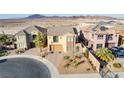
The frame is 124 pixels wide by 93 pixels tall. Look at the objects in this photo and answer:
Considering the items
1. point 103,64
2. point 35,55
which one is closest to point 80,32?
point 103,64

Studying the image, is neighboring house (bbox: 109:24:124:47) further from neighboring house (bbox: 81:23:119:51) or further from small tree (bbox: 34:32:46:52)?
small tree (bbox: 34:32:46:52)

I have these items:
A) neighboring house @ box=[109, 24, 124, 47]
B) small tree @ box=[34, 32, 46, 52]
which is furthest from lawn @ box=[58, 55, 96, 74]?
neighboring house @ box=[109, 24, 124, 47]

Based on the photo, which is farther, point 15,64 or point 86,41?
point 86,41

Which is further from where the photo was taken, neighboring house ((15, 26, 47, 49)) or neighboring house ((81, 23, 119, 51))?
neighboring house ((81, 23, 119, 51))

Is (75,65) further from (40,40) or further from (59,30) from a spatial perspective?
(40,40)
